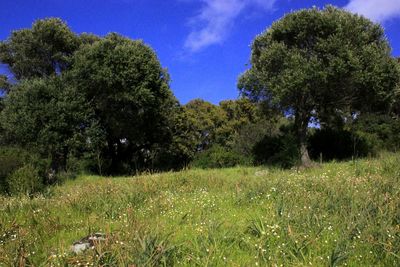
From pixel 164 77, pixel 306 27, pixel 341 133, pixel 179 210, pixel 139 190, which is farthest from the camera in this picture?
pixel 164 77

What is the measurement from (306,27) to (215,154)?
10.6 m

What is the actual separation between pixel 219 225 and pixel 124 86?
72.5 ft

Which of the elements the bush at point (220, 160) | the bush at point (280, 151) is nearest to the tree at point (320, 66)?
the bush at point (280, 151)

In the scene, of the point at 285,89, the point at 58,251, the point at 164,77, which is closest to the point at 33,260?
the point at 58,251

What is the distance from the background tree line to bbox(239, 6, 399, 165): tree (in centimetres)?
6

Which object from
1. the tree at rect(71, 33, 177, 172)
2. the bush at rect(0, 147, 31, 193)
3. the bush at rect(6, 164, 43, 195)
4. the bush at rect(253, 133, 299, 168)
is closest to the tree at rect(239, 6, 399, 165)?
the bush at rect(253, 133, 299, 168)

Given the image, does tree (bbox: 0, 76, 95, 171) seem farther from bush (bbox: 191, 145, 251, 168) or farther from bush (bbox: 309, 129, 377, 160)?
bush (bbox: 309, 129, 377, 160)

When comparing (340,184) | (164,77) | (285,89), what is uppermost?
(164,77)

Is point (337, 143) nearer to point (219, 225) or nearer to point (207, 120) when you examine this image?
point (219, 225)

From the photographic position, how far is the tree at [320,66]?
20875 millimetres

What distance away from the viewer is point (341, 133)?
86.6 ft

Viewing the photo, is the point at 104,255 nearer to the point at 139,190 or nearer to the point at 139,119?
the point at 139,190

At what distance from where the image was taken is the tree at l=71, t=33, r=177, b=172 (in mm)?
27984

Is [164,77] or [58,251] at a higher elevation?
[164,77]
